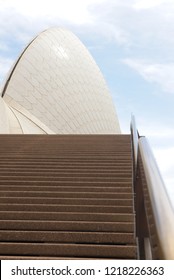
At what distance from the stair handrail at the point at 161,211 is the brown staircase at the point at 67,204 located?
0.35m

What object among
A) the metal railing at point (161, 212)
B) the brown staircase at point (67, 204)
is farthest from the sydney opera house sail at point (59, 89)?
the metal railing at point (161, 212)

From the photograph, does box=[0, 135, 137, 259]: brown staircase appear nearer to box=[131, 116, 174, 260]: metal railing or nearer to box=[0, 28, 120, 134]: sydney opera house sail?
box=[131, 116, 174, 260]: metal railing

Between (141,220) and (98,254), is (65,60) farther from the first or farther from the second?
(98,254)

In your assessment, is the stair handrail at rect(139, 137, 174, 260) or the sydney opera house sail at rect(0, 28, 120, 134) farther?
the sydney opera house sail at rect(0, 28, 120, 134)

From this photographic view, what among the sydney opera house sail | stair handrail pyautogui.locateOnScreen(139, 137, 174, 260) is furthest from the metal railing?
the sydney opera house sail

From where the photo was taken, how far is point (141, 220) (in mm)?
4055

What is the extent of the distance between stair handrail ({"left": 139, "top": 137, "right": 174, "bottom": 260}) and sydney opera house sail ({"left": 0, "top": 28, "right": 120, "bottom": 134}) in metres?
7.69

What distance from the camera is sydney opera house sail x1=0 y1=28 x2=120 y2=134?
1188 cm

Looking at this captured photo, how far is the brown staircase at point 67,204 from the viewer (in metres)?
2.24

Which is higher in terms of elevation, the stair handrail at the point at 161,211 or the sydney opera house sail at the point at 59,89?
the sydney opera house sail at the point at 59,89

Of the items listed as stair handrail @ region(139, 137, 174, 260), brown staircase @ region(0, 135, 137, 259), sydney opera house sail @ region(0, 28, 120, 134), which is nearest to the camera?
stair handrail @ region(139, 137, 174, 260)

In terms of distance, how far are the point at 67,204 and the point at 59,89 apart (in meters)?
10.7

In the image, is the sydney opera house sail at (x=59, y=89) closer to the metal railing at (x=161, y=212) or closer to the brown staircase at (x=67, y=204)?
the brown staircase at (x=67, y=204)

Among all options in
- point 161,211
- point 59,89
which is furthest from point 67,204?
point 59,89
